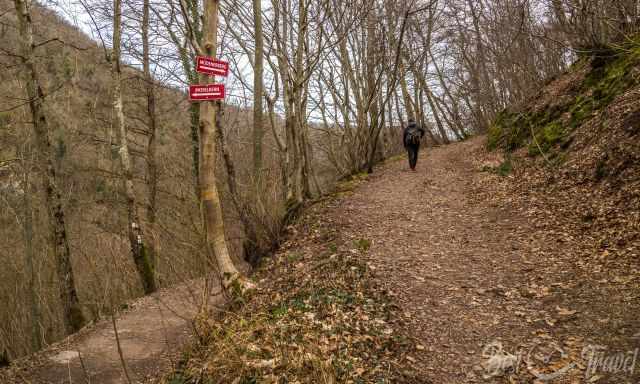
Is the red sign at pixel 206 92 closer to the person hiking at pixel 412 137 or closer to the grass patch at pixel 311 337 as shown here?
the grass patch at pixel 311 337

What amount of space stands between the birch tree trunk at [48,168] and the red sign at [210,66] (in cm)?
456

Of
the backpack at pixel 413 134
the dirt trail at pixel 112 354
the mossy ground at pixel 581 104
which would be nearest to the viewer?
the dirt trail at pixel 112 354

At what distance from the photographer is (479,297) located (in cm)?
447

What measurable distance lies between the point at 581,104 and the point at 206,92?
8.65 meters

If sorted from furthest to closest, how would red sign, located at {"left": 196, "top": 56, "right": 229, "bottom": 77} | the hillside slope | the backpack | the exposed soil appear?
the backpack, the hillside slope, red sign, located at {"left": 196, "top": 56, "right": 229, "bottom": 77}, the exposed soil

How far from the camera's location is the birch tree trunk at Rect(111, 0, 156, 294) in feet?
29.5

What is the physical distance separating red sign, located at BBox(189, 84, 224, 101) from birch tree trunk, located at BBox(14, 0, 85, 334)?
4479 mm

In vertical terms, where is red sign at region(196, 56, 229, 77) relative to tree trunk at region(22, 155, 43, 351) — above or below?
above

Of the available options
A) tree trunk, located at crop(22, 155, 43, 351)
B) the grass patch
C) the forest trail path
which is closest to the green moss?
the forest trail path

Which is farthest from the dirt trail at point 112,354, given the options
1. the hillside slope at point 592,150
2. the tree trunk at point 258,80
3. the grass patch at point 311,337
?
the hillside slope at point 592,150

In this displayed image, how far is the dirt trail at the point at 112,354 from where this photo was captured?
5.66m

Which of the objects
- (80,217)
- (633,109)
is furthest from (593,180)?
(80,217)

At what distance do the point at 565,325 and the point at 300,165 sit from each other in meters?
6.35
